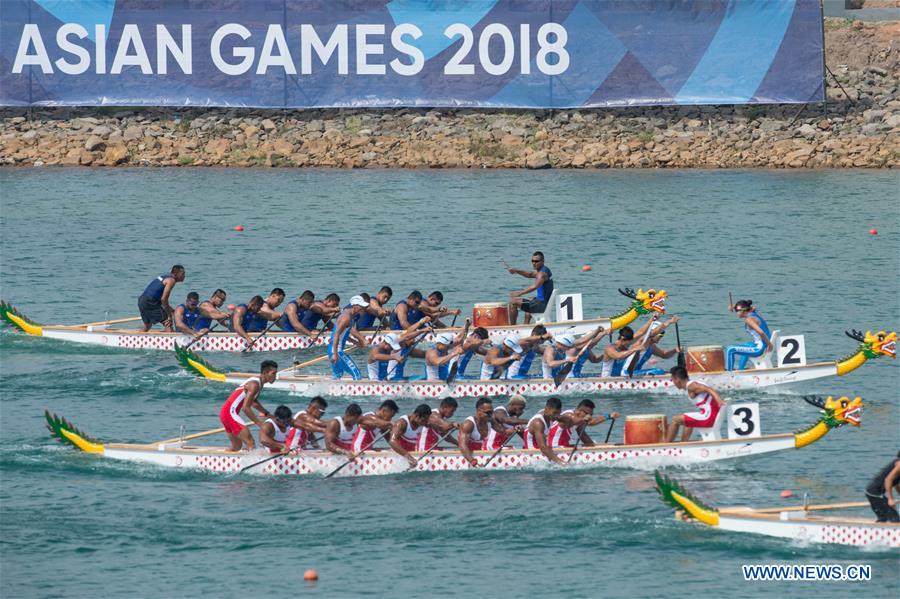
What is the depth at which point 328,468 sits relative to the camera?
1251 inches

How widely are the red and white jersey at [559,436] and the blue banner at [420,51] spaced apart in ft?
116

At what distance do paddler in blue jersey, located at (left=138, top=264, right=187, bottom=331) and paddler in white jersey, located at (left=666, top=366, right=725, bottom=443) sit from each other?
1513 cm

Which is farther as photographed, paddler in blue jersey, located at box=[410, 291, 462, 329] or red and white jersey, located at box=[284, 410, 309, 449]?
paddler in blue jersey, located at box=[410, 291, 462, 329]

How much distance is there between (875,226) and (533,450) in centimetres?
2858

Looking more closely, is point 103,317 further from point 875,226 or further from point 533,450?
point 875,226


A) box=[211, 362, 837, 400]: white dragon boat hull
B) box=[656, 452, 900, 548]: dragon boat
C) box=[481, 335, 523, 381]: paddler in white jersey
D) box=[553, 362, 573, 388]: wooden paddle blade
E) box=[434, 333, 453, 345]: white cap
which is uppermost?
box=[434, 333, 453, 345]: white cap

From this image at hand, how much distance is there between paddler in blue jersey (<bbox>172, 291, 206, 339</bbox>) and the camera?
1649 inches

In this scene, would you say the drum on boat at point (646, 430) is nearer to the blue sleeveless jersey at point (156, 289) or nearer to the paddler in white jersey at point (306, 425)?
the paddler in white jersey at point (306, 425)

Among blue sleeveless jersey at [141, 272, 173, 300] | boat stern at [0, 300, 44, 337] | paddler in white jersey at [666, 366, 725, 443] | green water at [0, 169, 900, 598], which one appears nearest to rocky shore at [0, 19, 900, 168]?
green water at [0, 169, 900, 598]

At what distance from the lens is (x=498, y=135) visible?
6706 centimetres

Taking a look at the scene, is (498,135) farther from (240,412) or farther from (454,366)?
(240,412)

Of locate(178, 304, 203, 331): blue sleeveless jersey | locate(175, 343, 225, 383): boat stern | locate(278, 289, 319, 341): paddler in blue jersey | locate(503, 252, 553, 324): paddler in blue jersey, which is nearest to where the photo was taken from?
locate(175, 343, 225, 383): boat stern

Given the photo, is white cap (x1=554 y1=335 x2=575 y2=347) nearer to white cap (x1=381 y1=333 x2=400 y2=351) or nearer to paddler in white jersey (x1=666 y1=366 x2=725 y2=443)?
white cap (x1=381 y1=333 x2=400 y2=351)

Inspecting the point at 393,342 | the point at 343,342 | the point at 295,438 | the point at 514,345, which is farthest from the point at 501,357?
the point at 295,438
